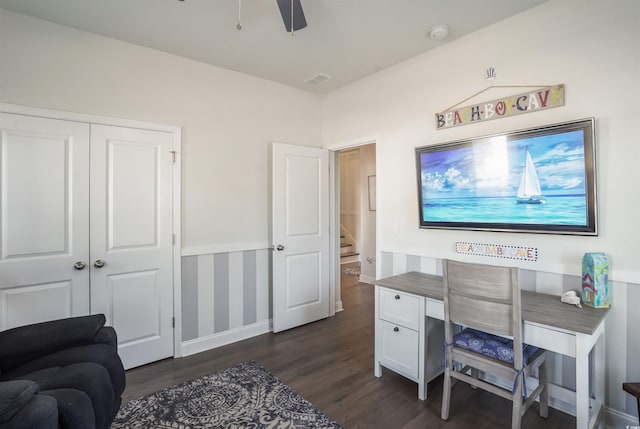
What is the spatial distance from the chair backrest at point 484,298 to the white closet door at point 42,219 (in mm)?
2743

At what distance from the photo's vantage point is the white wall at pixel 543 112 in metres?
1.82

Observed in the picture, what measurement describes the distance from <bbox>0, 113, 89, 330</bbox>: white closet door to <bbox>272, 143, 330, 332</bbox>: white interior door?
5.56ft

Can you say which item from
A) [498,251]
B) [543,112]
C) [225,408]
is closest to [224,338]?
[225,408]

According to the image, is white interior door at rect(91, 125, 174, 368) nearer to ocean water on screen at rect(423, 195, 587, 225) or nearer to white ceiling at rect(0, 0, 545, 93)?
white ceiling at rect(0, 0, 545, 93)

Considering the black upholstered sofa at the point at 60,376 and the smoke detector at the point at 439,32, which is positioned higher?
the smoke detector at the point at 439,32

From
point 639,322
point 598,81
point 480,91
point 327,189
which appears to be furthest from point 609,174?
point 327,189

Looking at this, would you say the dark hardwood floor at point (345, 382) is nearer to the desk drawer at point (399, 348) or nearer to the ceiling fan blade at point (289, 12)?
the desk drawer at point (399, 348)

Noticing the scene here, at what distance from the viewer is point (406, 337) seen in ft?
7.55

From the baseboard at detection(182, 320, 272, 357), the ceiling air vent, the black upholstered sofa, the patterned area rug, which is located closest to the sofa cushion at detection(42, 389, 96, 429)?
the black upholstered sofa

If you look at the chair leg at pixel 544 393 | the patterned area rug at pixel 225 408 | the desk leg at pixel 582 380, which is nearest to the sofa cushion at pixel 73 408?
the patterned area rug at pixel 225 408

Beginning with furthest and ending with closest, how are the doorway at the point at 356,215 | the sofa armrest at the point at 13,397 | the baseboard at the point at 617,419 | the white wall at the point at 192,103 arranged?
1. the doorway at the point at 356,215
2. the white wall at the point at 192,103
3. the baseboard at the point at 617,419
4. the sofa armrest at the point at 13,397

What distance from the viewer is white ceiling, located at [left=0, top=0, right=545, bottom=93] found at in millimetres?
2162

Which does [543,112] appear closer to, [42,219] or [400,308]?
[400,308]

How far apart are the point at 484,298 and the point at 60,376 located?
2.22 m
